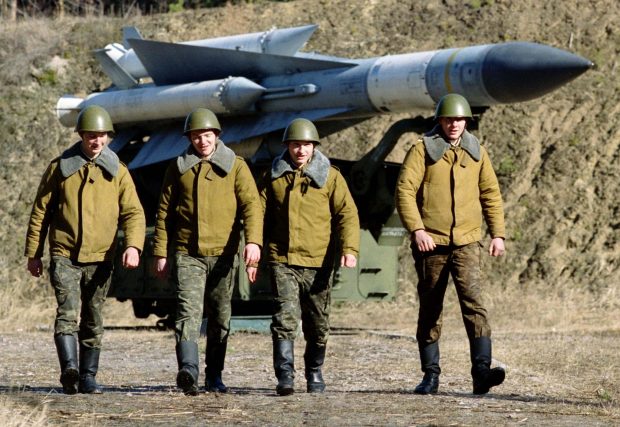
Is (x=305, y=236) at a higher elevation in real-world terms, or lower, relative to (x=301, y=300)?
higher

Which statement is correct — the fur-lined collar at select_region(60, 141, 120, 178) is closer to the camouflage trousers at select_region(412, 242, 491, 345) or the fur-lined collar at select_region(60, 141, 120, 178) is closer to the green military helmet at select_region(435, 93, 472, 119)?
the camouflage trousers at select_region(412, 242, 491, 345)

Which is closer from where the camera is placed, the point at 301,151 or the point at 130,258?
the point at 130,258

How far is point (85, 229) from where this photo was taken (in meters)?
8.59


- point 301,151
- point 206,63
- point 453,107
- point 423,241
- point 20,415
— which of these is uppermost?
point 206,63

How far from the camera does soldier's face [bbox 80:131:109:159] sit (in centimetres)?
872

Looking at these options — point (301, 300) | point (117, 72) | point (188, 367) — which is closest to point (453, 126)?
point (301, 300)

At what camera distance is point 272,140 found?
17375 mm

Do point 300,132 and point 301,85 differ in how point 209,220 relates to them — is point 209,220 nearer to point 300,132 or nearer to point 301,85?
point 300,132

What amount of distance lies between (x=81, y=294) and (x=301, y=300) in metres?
1.49

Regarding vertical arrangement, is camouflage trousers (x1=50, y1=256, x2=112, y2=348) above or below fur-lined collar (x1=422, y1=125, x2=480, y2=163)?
below

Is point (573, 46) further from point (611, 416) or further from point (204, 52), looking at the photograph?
point (611, 416)

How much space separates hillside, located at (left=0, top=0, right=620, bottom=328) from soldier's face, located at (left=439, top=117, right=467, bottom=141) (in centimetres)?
1180

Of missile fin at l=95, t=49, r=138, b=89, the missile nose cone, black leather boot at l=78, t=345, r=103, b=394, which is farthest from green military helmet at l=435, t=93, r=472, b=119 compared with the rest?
missile fin at l=95, t=49, r=138, b=89

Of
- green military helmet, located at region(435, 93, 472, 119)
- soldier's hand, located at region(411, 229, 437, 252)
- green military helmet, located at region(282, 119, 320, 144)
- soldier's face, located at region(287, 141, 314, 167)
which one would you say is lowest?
A: soldier's hand, located at region(411, 229, 437, 252)
